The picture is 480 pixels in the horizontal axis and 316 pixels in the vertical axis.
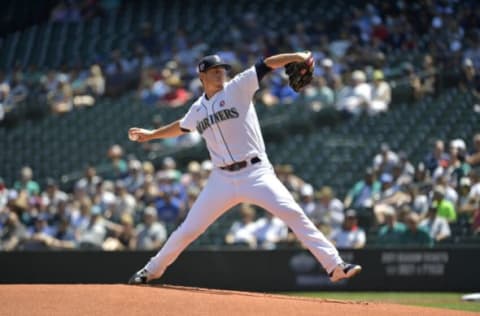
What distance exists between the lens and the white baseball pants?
6.86 meters

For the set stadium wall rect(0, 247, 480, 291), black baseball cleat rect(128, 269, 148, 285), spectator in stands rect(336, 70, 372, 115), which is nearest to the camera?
black baseball cleat rect(128, 269, 148, 285)

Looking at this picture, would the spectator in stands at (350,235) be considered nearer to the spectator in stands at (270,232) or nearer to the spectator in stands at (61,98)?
the spectator in stands at (270,232)

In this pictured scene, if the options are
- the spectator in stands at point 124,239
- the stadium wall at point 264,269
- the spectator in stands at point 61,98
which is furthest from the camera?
the spectator in stands at point 61,98

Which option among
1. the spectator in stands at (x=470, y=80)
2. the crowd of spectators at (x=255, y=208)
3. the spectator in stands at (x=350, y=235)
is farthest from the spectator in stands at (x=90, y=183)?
the spectator in stands at (x=470, y=80)

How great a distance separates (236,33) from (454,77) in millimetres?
5055

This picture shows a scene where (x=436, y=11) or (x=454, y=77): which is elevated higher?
(x=436, y=11)

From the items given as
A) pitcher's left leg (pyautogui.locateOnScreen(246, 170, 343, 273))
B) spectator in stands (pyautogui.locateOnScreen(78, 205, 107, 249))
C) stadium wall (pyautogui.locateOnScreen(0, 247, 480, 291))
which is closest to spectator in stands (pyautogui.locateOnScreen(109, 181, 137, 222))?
spectator in stands (pyautogui.locateOnScreen(78, 205, 107, 249))

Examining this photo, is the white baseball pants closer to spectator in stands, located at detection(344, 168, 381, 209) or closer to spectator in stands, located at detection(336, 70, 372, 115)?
spectator in stands, located at detection(344, 168, 381, 209)

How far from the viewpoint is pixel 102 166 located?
51.0 ft

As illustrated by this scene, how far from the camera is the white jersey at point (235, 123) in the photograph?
276 inches

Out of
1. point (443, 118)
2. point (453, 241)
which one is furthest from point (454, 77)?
point (453, 241)

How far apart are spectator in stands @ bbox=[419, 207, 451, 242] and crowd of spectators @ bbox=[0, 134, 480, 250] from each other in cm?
1

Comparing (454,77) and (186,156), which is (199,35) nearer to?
(186,156)

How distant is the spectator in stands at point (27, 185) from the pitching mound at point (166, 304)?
787 cm
